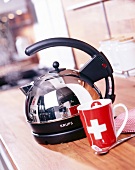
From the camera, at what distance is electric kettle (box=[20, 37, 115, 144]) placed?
82 centimetres

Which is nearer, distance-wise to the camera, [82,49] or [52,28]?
[82,49]

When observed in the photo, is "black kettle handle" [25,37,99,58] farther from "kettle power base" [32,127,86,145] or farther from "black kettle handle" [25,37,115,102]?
"kettle power base" [32,127,86,145]

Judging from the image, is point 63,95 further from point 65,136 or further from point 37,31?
point 37,31

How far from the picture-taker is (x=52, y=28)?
8.09 feet

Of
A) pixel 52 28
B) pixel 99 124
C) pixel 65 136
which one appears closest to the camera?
pixel 99 124

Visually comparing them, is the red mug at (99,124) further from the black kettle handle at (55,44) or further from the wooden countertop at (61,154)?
the black kettle handle at (55,44)

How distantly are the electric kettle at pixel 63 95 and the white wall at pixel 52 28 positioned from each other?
1.51 m

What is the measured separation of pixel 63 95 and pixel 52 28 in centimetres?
171

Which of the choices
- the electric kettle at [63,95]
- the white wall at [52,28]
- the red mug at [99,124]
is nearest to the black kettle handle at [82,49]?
the electric kettle at [63,95]

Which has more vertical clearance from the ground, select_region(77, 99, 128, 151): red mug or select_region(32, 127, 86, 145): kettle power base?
select_region(77, 99, 128, 151): red mug

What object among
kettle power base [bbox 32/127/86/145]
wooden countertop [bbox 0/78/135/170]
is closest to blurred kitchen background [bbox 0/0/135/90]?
wooden countertop [bbox 0/78/135/170]


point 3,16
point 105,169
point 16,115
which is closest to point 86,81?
point 105,169

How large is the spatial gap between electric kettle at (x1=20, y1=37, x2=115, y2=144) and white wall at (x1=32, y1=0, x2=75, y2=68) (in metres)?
1.51

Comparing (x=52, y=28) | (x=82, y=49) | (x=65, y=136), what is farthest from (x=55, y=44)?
(x=52, y=28)
